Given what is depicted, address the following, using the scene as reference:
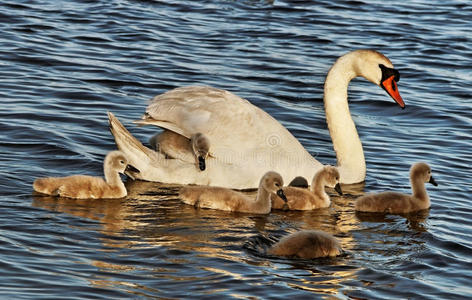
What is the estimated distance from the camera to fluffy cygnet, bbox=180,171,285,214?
9828mm

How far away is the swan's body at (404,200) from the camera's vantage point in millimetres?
10188

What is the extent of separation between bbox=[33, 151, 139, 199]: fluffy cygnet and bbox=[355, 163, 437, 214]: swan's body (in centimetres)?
232

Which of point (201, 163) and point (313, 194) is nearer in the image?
point (313, 194)

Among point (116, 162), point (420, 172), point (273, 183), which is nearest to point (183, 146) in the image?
point (116, 162)

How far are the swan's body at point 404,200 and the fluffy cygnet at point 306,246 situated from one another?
5.78 ft

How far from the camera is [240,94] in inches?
591

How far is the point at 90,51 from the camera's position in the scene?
17.0 metres

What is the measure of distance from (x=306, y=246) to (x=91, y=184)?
2546mm

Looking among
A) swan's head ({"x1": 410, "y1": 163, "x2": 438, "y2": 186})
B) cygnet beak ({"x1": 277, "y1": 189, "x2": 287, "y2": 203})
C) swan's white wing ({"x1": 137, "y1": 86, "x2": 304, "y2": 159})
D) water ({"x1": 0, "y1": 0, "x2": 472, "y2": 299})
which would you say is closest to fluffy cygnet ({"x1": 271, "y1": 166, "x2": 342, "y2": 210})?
water ({"x1": 0, "y1": 0, "x2": 472, "y2": 299})

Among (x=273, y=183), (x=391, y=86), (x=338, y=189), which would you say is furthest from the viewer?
(x=391, y=86)

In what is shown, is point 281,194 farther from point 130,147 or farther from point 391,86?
point 391,86

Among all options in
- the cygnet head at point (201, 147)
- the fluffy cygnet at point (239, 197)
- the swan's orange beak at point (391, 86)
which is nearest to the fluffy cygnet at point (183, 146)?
the cygnet head at point (201, 147)

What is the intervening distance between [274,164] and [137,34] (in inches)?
335

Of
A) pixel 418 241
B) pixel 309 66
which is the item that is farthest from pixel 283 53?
pixel 418 241
